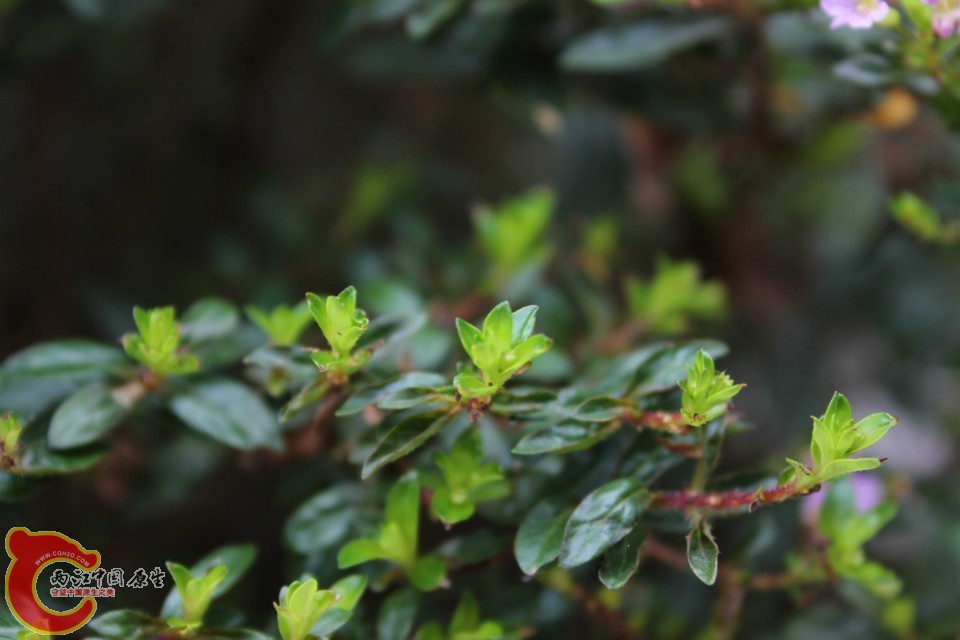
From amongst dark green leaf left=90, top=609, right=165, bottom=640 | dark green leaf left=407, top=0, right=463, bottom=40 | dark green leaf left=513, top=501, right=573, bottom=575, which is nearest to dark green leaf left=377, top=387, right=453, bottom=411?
dark green leaf left=513, top=501, right=573, bottom=575

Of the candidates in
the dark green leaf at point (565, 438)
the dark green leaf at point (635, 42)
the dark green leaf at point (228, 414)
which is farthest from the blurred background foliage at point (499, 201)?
the dark green leaf at point (565, 438)

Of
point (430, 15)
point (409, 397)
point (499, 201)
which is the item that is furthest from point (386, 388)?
point (499, 201)

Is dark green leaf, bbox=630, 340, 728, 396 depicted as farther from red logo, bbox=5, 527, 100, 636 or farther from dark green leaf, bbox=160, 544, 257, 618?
red logo, bbox=5, 527, 100, 636

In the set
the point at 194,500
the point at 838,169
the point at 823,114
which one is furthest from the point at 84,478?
the point at 838,169

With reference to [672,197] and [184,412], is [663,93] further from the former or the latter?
[184,412]

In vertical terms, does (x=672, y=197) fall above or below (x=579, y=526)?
below

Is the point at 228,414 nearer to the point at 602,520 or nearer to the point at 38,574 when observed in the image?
the point at 38,574
